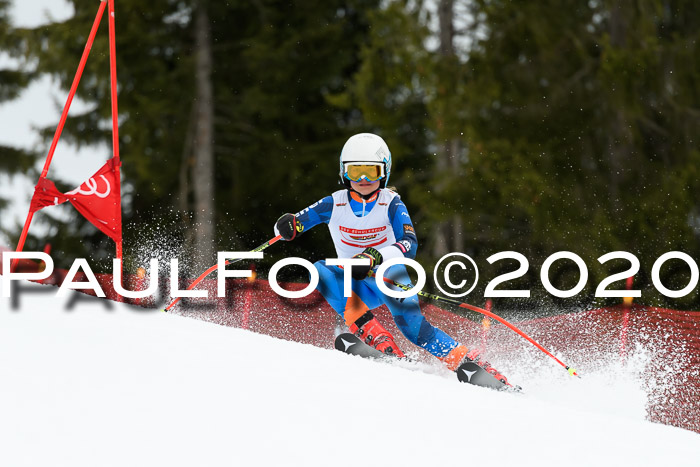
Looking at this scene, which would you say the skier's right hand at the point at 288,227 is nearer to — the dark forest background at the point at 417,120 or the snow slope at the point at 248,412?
the snow slope at the point at 248,412

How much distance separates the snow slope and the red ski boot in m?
0.30

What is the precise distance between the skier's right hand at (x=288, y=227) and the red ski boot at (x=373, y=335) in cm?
70

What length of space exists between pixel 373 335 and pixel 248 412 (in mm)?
1787

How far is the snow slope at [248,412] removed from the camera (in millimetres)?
3328

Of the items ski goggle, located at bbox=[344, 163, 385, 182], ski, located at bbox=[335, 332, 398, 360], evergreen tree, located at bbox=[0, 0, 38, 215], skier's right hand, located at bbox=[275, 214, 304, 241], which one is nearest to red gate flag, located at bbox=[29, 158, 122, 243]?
skier's right hand, located at bbox=[275, 214, 304, 241]

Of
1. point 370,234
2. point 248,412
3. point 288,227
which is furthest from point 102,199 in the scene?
point 248,412

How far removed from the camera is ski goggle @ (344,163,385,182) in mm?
5109

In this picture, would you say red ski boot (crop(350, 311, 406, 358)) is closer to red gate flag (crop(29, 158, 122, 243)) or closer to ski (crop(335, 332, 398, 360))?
ski (crop(335, 332, 398, 360))

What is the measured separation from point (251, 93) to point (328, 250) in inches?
124

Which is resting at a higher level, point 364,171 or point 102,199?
point 364,171

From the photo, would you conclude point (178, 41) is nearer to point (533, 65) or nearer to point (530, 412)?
point (533, 65)

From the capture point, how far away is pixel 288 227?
522cm

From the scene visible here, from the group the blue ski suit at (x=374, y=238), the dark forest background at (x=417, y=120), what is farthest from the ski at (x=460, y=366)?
the dark forest background at (x=417, y=120)

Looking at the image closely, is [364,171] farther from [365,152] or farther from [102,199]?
[102,199]
